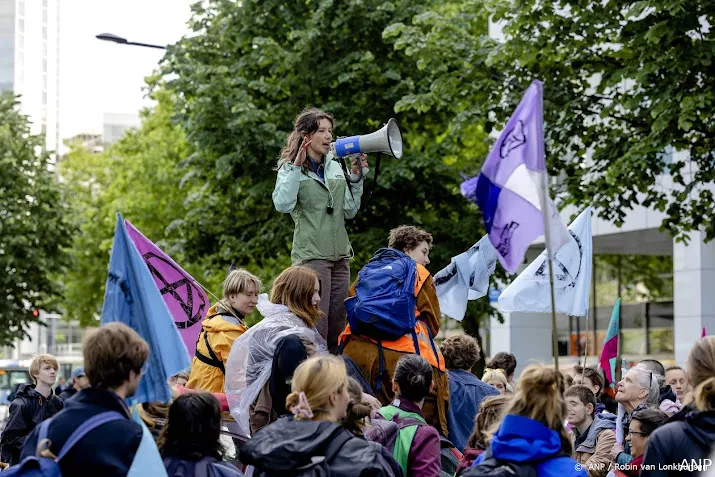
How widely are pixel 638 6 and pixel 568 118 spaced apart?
9.90 ft

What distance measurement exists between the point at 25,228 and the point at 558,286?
2861cm

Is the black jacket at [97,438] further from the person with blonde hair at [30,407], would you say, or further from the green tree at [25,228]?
the green tree at [25,228]

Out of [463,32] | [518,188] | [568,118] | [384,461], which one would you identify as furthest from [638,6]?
[384,461]

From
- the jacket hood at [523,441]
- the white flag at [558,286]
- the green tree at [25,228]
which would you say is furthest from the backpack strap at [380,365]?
the green tree at [25,228]

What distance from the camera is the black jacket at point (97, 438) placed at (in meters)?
5.03

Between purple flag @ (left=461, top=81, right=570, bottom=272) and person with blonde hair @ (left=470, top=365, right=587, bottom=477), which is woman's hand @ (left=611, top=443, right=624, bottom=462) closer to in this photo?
purple flag @ (left=461, top=81, right=570, bottom=272)

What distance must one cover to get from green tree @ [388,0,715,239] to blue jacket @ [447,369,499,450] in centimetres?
729

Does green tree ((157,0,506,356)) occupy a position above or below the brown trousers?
above

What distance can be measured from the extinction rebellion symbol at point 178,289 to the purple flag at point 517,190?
11.5 ft

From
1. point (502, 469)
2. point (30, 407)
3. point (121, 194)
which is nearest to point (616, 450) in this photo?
point (502, 469)

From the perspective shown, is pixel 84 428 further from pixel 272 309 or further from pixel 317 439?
pixel 272 309

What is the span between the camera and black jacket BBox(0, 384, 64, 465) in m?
11.7

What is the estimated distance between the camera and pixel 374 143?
8.87 m

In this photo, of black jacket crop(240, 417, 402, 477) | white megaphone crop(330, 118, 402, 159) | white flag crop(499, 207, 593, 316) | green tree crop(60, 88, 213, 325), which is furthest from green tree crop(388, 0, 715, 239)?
green tree crop(60, 88, 213, 325)
